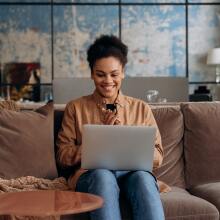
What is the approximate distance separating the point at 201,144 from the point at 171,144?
0.16 meters

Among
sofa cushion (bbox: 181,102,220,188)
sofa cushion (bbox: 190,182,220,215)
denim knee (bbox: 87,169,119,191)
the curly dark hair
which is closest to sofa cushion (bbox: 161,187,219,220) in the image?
sofa cushion (bbox: 190,182,220,215)

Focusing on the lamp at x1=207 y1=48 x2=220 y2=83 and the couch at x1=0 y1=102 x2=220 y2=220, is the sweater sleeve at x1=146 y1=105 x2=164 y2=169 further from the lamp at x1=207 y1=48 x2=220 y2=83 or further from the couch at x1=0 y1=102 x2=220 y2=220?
the lamp at x1=207 y1=48 x2=220 y2=83

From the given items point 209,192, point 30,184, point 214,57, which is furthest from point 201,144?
point 214,57

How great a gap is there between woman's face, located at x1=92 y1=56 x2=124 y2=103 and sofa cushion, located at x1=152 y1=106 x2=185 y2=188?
1.13ft

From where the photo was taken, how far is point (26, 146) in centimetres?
279

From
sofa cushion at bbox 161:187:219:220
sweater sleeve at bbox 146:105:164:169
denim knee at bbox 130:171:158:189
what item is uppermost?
sweater sleeve at bbox 146:105:164:169

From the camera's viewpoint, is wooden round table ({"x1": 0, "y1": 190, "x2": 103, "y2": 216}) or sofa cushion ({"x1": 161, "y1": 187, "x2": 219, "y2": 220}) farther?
sofa cushion ({"x1": 161, "y1": 187, "x2": 219, "y2": 220})

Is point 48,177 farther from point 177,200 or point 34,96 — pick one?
point 34,96

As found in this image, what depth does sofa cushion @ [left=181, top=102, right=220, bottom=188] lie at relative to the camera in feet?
9.93

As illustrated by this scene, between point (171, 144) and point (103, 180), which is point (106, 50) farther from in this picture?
point (103, 180)

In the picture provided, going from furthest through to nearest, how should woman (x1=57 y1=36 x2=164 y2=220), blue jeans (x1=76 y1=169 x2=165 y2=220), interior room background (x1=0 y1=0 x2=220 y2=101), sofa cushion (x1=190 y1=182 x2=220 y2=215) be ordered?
interior room background (x1=0 y1=0 x2=220 y2=101), sofa cushion (x1=190 y1=182 x2=220 y2=215), woman (x1=57 y1=36 x2=164 y2=220), blue jeans (x1=76 y1=169 x2=165 y2=220)

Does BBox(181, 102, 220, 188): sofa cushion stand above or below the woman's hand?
below

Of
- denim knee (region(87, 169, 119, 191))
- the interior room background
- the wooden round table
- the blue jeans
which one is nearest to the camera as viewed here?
the wooden round table

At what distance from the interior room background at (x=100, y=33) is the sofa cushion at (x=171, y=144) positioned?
5.10 m
